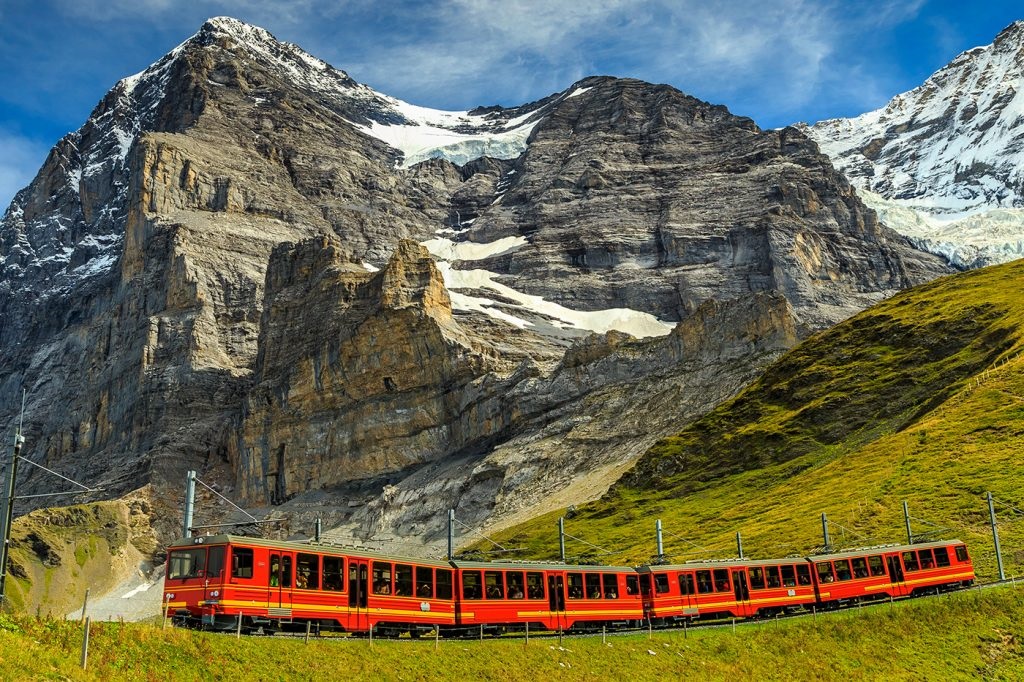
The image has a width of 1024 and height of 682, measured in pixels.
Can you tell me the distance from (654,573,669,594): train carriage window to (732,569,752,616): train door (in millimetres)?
4428

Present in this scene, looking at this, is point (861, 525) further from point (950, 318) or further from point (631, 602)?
point (950, 318)

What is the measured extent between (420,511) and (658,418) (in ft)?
131

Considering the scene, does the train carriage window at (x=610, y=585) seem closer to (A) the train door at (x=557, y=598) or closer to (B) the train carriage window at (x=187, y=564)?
(A) the train door at (x=557, y=598)

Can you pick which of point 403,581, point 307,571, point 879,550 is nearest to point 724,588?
point 879,550

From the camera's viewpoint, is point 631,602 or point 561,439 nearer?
point 631,602

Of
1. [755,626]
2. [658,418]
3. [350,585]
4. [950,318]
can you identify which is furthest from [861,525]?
[658,418]

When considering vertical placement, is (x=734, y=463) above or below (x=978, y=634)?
above

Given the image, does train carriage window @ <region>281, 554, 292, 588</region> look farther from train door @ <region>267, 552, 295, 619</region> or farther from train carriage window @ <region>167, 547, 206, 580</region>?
train carriage window @ <region>167, 547, 206, 580</region>

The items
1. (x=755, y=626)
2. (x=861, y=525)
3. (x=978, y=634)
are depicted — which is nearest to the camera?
(x=978, y=634)

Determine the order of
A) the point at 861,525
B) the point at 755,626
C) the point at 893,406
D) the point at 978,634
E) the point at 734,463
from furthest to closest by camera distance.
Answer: the point at 734,463
the point at 893,406
the point at 861,525
the point at 755,626
the point at 978,634

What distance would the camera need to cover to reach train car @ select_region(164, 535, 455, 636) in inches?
1426

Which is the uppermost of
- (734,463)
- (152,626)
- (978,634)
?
(734,463)

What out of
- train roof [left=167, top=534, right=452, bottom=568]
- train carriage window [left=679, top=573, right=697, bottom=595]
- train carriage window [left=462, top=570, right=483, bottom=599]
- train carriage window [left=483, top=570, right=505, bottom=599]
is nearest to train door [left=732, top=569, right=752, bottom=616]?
train carriage window [left=679, top=573, right=697, bottom=595]

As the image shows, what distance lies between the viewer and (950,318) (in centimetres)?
12662
